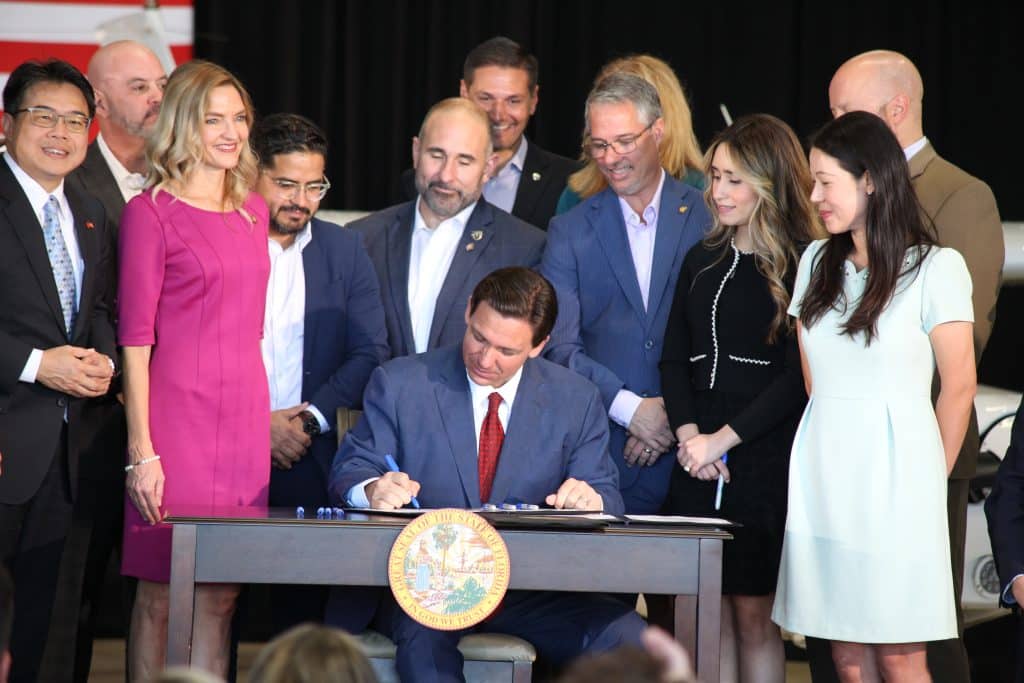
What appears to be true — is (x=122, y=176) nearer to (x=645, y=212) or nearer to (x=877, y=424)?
(x=645, y=212)

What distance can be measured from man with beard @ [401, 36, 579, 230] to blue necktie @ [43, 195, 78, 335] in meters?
1.47

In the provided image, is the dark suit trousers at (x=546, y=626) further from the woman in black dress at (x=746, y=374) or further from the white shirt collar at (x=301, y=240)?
the white shirt collar at (x=301, y=240)

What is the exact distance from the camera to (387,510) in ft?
10.6

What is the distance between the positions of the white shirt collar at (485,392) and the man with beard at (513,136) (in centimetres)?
150

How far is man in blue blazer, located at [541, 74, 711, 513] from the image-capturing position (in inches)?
165

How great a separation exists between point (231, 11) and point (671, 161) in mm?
2223

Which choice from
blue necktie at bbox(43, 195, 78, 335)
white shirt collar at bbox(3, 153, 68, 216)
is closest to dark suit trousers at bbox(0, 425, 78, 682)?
blue necktie at bbox(43, 195, 78, 335)

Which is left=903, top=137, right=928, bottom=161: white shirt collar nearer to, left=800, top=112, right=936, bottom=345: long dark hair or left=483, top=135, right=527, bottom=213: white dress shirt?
left=800, top=112, right=936, bottom=345: long dark hair

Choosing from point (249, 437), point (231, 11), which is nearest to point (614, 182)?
point (249, 437)

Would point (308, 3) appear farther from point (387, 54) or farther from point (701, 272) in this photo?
point (701, 272)

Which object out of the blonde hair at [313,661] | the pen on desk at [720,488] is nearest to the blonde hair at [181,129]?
the pen on desk at [720,488]

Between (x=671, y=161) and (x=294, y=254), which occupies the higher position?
(x=671, y=161)

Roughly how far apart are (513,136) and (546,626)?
213 centimetres

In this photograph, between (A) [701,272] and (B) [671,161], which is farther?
(B) [671,161]
